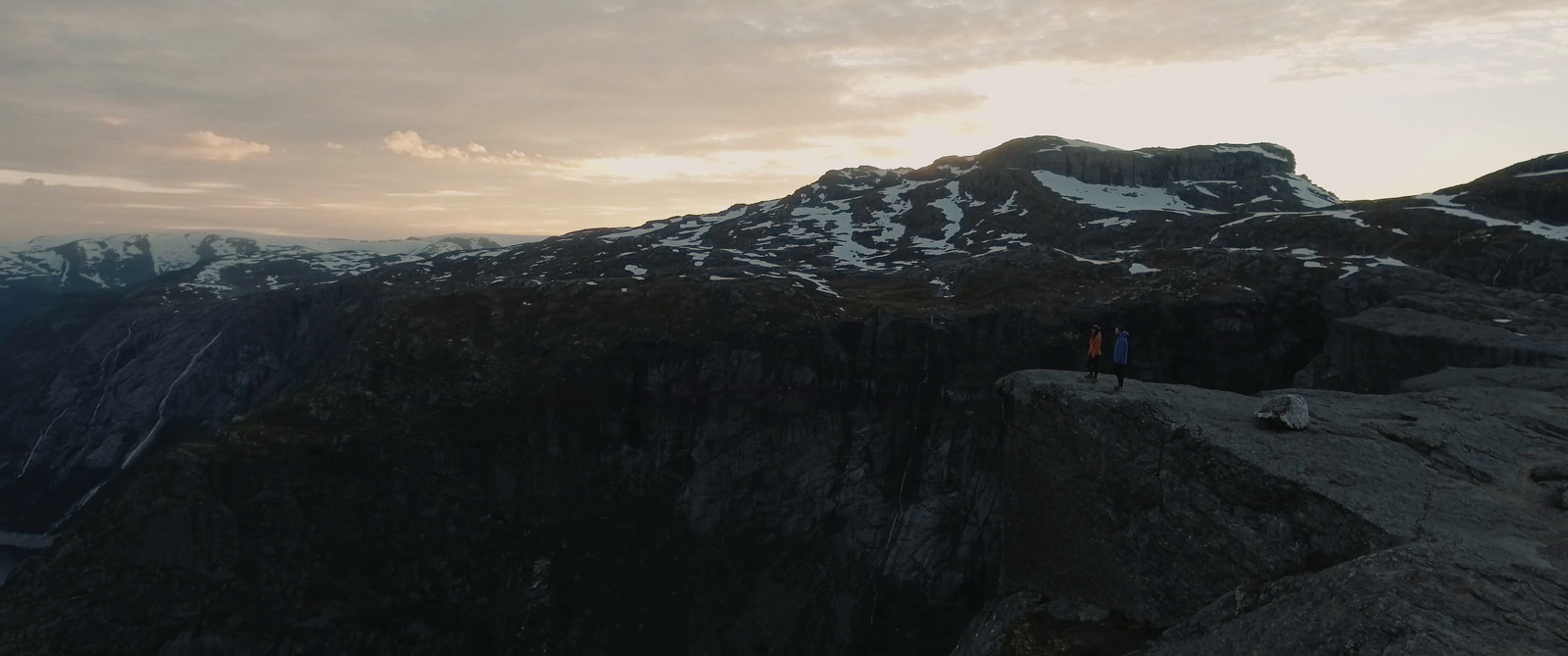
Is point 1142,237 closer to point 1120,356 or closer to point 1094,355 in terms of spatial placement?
point 1094,355

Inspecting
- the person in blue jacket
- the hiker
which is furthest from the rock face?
the hiker

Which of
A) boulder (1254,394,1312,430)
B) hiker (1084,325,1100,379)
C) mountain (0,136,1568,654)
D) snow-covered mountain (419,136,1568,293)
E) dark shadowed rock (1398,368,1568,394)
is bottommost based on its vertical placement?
mountain (0,136,1568,654)

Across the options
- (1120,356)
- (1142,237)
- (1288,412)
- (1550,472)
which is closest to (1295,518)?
(1288,412)

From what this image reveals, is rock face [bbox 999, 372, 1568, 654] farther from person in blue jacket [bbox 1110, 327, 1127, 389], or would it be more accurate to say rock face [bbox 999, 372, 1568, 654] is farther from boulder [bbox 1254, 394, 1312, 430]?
person in blue jacket [bbox 1110, 327, 1127, 389]

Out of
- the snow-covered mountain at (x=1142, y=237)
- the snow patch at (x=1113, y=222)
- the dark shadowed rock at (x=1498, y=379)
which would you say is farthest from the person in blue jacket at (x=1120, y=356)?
the snow patch at (x=1113, y=222)

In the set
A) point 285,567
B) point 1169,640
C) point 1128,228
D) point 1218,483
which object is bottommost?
point 285,567

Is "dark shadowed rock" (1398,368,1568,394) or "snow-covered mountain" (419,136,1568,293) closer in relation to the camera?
"dark shadowed rock" (1398,368,1568,394)

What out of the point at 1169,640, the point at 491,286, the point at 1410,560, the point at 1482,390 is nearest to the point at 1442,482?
the point at 1410,560

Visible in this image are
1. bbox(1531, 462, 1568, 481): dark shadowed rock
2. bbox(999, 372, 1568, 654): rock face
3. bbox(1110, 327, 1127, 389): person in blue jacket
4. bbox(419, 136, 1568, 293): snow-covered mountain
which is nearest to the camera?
bbox(999, 372, 1568, 654): rock face

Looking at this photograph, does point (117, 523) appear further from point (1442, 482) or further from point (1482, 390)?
point (1482, 390)
